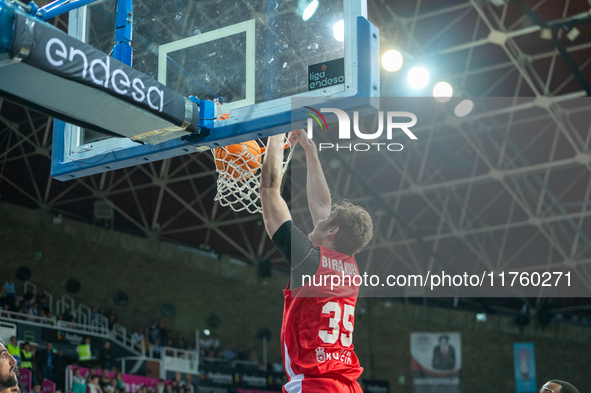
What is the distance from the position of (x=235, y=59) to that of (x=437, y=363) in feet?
61.4

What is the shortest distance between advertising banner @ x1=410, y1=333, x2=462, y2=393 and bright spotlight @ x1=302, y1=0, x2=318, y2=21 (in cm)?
1869

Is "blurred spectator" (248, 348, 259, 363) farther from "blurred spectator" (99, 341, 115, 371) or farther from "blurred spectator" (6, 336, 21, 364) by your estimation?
"blurred spectator" (6, 336, 21, 364)

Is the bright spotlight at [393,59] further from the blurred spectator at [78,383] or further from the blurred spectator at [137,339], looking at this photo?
the blurred spectator at [137,339]

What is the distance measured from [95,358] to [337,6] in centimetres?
1458

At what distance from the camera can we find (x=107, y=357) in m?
16.3

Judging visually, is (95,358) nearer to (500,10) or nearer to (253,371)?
(253,371)

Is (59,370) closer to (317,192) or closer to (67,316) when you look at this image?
(67,316)

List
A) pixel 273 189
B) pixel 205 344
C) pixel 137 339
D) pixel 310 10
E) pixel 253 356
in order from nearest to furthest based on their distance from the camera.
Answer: pixel 310 10
pixel 273 189
pixel 137 339
pixel 205 344
pixel 253 356

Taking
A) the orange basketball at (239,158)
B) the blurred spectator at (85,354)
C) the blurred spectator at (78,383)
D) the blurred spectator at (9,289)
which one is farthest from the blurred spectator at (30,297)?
the orange basketball at (239,158)

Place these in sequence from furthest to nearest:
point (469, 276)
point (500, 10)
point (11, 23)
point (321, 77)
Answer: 1. point (469, 276)
2. point (500, 10)
3. point (321, 77)
4. point (11, 23)

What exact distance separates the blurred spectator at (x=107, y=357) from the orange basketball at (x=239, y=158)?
12.7 meters

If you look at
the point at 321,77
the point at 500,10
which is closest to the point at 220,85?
the point at 321,77

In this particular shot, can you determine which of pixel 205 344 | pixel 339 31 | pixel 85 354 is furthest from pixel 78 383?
pixel 339 31

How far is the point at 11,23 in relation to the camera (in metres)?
3.25
